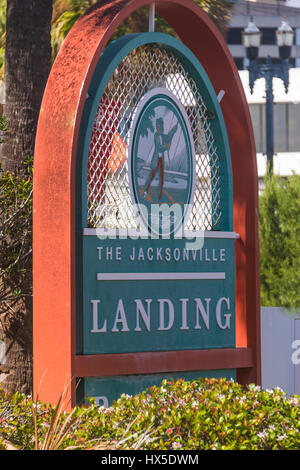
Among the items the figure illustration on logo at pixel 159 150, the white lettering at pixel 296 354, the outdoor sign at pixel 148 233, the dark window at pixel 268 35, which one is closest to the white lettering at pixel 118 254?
the outdoor sign at pixel 148 233

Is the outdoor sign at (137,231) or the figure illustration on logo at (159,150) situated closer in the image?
the outdoor sign at (137,231)

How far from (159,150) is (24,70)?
2752 mm

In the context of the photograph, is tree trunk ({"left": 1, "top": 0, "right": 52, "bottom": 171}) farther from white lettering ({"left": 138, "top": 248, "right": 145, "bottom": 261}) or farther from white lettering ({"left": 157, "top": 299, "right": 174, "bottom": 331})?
white lettering ({"left": 157, "top": 299, "right": 174, "bottom": 331})

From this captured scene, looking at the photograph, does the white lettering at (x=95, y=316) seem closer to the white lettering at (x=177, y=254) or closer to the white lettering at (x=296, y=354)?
the white lettering at (x=177, y=254)

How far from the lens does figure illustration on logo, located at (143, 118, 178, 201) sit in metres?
7.28

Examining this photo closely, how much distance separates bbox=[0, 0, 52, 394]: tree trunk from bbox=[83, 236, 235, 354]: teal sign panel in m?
2.52

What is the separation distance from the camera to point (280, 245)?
16016 mm

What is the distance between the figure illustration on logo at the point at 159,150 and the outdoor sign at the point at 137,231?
0.04 feet

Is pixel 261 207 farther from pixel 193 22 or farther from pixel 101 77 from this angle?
pixel 101 77

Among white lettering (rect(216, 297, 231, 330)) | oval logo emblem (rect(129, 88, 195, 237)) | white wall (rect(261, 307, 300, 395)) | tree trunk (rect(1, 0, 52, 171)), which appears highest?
tree trunk (rect(1, 0, 52, 171))

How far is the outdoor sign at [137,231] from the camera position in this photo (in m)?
6.57

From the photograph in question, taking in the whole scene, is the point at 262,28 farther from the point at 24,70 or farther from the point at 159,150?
the point at 159,150

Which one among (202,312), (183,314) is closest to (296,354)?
(202,312)

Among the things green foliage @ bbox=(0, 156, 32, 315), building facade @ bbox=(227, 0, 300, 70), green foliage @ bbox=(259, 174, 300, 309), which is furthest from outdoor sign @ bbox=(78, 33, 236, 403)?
building facade @ bbox=(227, 0, 300, 70)
